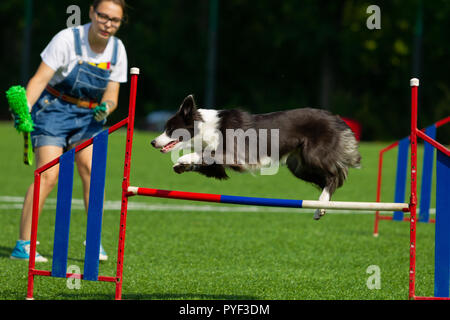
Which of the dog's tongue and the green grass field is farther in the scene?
the green grass field

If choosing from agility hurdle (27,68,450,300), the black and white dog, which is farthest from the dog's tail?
agility hurdle (27,68,450,300)

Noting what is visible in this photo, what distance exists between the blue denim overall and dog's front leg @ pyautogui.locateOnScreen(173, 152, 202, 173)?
6.42 ft

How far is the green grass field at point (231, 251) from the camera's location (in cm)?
547

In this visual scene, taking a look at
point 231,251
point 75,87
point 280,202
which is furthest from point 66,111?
point 280,202

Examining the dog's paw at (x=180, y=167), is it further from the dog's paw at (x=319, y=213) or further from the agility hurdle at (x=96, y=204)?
the dog's paw at (x=319, y=213)

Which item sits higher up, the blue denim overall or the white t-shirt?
the white t-shirt

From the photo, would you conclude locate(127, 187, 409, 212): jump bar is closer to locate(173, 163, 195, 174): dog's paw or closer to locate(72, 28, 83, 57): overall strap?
locate(173, 163, 195, 174): dog's paw

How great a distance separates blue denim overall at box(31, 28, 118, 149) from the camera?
19.5 ft

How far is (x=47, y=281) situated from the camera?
219 inches

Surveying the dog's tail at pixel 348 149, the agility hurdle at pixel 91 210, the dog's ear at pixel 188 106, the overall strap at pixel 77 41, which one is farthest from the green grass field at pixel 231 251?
the overall strap at pixel 77 41

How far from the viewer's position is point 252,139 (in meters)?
4.27

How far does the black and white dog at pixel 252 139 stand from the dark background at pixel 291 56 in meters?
22.4

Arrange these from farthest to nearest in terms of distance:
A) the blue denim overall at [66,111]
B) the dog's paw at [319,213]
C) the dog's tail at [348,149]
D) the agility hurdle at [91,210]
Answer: the blue denim overall at [66,111] → the dog's paw at [319,213] → the agility hurdle at [91,210] → the dog's tail at [348,149]

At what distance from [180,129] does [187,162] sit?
0.22m
